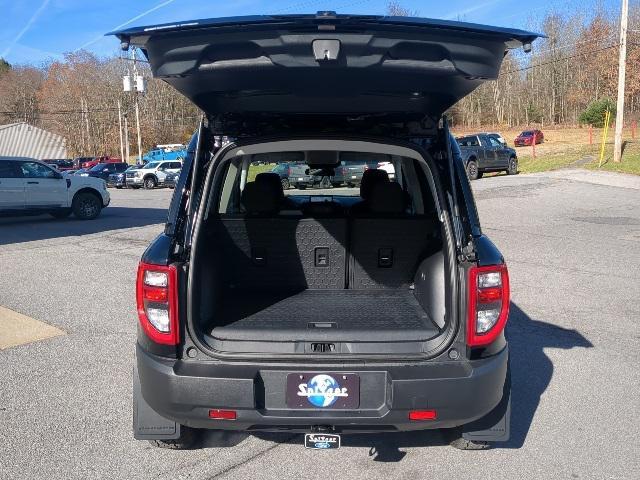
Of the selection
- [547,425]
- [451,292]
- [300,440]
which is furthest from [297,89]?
[547,425]

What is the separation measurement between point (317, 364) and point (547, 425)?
70.0 inches

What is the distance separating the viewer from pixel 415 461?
129 inches

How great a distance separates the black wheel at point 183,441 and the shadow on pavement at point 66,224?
955cm

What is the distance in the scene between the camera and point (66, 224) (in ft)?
48.1

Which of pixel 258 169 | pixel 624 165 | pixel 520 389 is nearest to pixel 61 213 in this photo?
pixel 258 169

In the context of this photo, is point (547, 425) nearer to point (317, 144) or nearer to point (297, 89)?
point (317, 144)

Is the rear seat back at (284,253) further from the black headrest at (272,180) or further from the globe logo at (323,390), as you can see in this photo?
the globe logo at (323,390)

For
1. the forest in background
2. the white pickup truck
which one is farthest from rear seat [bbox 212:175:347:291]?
the forest in background

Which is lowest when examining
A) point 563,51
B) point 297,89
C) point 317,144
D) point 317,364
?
point 317,364

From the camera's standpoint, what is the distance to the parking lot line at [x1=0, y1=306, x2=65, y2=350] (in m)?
5.43

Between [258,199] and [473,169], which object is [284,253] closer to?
[258,199]

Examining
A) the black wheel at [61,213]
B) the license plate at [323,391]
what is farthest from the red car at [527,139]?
the license plate at [323,391]

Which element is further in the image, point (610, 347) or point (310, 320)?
point (610, 347)

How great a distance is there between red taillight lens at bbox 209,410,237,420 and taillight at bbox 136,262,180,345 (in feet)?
1.24
